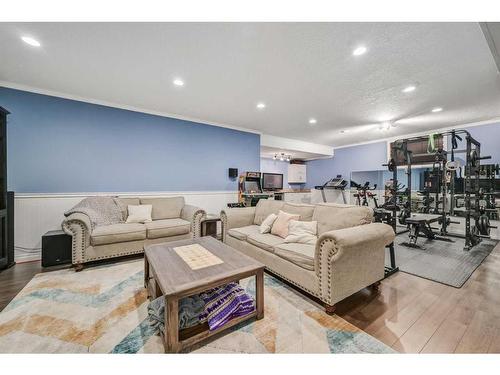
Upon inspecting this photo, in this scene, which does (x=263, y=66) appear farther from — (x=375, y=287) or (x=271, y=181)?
(x=271, y=181)

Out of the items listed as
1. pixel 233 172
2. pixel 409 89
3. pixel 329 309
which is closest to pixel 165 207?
pixel 233 172

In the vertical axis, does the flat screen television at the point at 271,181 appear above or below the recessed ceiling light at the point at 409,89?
below

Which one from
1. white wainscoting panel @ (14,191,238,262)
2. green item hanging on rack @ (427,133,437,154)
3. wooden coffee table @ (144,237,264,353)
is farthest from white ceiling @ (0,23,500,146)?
wooden coffee table @ (144,237,264,353)

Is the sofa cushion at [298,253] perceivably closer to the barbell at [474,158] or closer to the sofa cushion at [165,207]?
the sofa cushion at [165,207]

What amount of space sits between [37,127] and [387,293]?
5.17m

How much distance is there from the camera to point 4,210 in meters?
2.55

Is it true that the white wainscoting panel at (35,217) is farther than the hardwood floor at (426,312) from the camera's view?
Yes

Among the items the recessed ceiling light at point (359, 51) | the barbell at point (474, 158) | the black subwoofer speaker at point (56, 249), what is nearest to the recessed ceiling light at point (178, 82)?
the recessed ceiling light at point (359, 51)

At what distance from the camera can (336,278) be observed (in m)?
1.68

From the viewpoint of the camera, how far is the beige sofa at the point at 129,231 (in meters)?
2.53

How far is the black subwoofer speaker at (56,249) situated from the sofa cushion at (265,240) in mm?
2415
